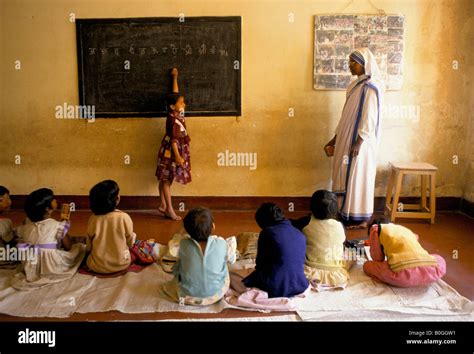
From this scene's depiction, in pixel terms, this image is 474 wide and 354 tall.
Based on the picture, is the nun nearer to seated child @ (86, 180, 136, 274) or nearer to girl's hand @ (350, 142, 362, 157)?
girl's hand @ (350, 142, 362, 157)

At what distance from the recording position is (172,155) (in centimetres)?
481

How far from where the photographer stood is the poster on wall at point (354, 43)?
4.88 m

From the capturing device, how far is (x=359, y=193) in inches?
175

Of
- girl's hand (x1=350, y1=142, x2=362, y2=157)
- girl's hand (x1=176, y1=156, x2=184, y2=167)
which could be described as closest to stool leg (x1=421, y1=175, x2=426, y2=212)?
girl's hand (x1=350, y1=142, x2=362, y2=157)

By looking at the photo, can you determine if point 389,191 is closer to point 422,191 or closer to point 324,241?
point 422,191

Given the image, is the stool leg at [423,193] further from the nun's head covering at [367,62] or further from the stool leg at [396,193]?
the nun's head covering at [367,62]

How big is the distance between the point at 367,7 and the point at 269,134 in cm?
171

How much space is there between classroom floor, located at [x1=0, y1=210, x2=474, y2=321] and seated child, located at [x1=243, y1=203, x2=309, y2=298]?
20cm

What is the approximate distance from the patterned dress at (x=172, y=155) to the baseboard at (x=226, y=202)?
0.48m

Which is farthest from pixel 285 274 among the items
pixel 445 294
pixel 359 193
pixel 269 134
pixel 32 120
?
pixel 32 120

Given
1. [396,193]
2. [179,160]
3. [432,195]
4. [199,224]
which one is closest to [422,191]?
[432,195]

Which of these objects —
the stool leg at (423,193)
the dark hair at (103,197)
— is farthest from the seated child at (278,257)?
the stool leg at (423,193)

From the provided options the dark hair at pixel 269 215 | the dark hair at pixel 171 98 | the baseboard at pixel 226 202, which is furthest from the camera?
the baseboard at pixel 226 202

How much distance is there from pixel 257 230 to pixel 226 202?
2.73 ft
